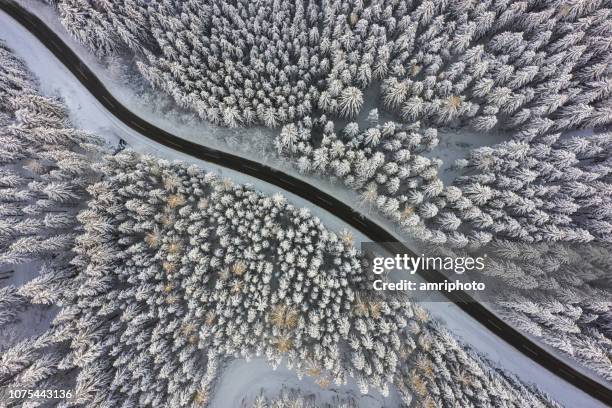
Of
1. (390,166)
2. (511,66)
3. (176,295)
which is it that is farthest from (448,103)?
(176,295)

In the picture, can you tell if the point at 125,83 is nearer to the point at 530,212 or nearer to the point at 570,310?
the point at 530,212

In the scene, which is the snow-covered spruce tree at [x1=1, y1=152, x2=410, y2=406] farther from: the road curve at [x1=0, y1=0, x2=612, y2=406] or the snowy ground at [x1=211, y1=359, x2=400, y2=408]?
the road curve at [x1=0, y1=0, x2=612, y2=406]

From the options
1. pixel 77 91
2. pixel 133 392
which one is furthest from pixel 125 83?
pixel 133 392

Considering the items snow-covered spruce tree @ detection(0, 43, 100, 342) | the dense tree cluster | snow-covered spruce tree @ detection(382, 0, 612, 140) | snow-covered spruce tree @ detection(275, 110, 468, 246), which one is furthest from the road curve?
snow-covered spruce tree @ detection(382, 0, 612, 140)

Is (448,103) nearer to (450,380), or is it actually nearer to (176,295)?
(450,380)

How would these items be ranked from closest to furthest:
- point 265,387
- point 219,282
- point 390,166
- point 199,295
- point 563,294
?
point 563,294 → point 199,295 → point 219,282 → point 390,166 → point 265,387

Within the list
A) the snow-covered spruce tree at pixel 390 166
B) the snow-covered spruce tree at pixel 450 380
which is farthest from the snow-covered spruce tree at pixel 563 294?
the snow-covered spruce tree at pixel 390 166

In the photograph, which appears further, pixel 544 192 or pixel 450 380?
pixel 544 192
